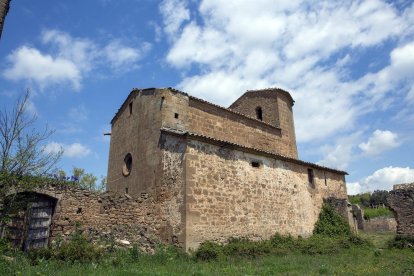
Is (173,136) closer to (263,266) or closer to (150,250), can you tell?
(150,250)

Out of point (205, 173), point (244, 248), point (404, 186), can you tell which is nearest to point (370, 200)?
point (404, 186)

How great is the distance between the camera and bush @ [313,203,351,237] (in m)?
17.6

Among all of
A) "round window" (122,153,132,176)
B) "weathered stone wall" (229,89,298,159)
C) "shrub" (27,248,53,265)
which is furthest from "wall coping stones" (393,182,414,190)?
"shrub" (27,248,53,265)

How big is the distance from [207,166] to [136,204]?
314 centimetres

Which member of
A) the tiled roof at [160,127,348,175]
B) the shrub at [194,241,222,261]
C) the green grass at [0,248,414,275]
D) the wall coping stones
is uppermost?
the tiled roof at [160,127,348,175]

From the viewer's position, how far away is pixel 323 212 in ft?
60.5

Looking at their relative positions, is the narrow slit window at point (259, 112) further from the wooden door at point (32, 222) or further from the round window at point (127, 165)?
the wooden door at point (32, 222)

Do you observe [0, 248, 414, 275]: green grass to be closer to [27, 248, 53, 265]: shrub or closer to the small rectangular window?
[27, 248, 53, 265]: shrub

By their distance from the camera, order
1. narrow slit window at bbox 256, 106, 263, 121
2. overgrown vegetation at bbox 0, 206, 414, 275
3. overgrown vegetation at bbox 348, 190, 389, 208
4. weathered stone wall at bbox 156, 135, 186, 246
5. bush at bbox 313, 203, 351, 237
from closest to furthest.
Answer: overgrown vegetation at bbox 0, 206, 414, 275, weathered stone wall at bbox 156, 135, 186, 246, bush at bbox 313, 203, 351, 237, narrow slit window at bbox 256, 106, 263, 121, overgrown vegetation at bbox 348, 190, 389, 208

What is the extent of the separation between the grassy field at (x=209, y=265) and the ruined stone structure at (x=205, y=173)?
64.3 inches

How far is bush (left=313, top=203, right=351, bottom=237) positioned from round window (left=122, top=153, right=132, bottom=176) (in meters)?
10.4

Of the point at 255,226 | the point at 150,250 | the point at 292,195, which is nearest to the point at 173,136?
the point at 150,250

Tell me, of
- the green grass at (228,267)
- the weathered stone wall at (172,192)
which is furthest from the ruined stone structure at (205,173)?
the green grass at (228,267)

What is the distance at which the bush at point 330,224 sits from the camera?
57.6ft
